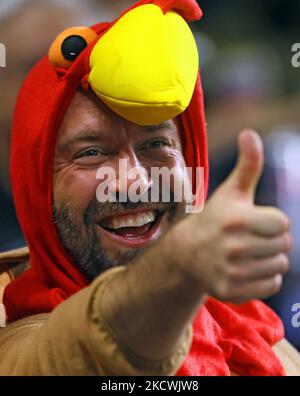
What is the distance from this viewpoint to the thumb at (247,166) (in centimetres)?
60

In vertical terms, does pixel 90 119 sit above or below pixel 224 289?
above

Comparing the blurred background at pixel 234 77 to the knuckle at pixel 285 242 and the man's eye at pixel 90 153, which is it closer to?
the man's eye at pixel 90 153

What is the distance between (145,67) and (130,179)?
0.18m

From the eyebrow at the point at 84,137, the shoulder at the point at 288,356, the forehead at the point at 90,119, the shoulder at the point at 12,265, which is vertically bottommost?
the shoulder at the point at 288,356

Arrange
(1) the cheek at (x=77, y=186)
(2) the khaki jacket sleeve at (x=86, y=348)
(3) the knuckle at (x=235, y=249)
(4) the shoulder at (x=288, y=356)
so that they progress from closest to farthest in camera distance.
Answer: (3) the knuckle at (x=235, y=249) < (2) the khaki jacket sleeve at (x=86, y=348) < (1) the cheek at (x=77, y=186) < (4) the shoulder at (x=288, y=356)

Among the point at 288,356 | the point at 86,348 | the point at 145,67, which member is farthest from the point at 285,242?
the point at 288,356

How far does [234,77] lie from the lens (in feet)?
5.63

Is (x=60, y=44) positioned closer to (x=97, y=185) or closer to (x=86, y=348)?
(x=97, y=185)

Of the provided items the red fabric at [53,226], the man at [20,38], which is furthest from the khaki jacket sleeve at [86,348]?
the man at [20,38]

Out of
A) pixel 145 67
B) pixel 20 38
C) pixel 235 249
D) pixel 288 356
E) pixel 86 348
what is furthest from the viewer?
pixel 20 38

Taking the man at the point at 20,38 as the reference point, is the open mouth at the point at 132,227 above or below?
below

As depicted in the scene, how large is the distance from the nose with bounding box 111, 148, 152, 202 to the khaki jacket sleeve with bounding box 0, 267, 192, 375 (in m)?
0.32

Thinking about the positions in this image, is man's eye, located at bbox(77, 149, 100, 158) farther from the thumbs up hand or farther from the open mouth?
the thumbs up hand

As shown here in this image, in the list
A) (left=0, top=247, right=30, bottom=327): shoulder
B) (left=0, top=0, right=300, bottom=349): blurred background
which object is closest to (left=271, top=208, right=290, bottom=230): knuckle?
(left=0, top=247, right=30, bottom=327): shoulder
